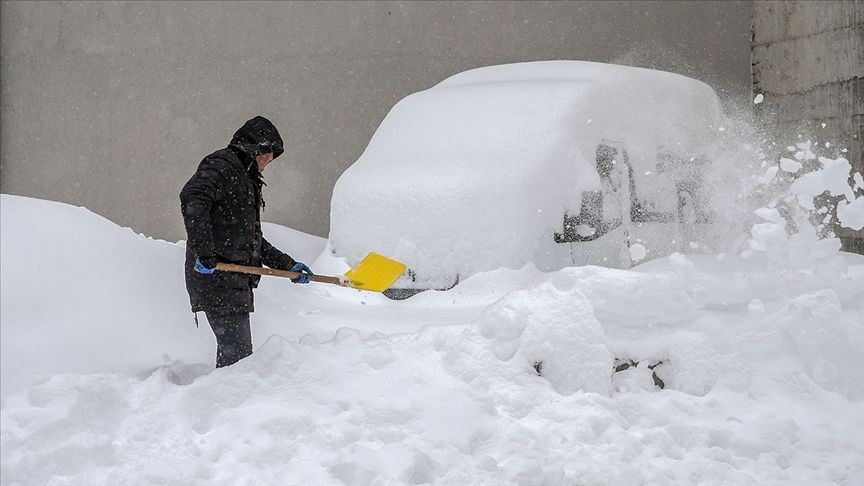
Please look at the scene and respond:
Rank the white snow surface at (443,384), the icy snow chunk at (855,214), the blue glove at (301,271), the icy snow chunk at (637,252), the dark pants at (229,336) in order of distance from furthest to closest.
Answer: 1. the icy snow chunk at (637,252)
2. the icy snow chunk at (855,214)
3. the blue glove at (301,271)
4. the dark pants at (229,336)
5. the white snow surface at (443,384)

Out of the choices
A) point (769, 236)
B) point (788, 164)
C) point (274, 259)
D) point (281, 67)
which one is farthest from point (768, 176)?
point (281, 67)

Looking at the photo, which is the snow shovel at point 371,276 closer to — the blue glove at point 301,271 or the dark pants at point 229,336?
the blue glove at point 301,271

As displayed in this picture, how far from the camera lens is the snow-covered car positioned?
5.78 metres

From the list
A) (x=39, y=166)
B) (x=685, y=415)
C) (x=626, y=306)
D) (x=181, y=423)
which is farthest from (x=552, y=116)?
(x=39, y=166)

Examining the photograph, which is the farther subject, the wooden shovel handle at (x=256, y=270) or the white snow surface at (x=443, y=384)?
the wooden shovel handle at (x=256, y=270)

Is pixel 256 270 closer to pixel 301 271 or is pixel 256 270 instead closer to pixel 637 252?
pixel 301 271

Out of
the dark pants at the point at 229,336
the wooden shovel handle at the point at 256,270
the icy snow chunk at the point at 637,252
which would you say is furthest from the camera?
the icy snow chunk at the point at 637,252

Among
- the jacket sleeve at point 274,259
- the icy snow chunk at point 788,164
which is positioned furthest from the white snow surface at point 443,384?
the icy snow chunk at point 788,164

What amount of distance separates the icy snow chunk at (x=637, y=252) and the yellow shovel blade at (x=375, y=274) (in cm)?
188

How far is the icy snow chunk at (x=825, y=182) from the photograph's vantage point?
5.60m

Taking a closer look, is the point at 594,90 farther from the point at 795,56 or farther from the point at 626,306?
the point at 795,56

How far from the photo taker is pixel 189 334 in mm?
4660

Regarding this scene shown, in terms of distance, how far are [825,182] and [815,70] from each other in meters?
3.41

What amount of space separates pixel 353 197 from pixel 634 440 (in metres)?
3.13
